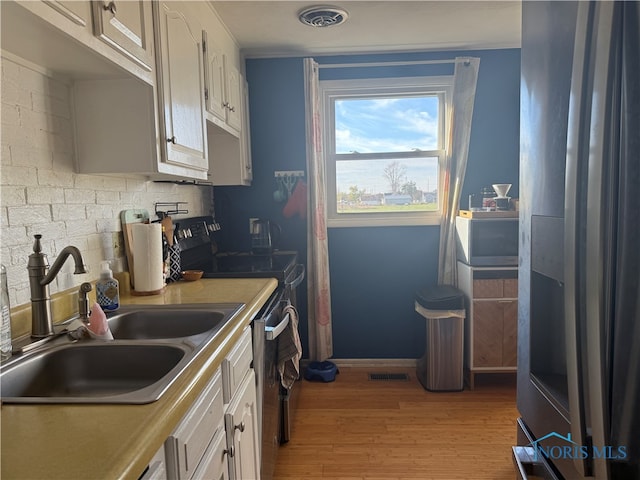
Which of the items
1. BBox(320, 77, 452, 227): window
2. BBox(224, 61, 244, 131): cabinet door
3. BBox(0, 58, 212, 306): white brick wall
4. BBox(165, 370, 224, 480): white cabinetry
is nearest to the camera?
BBox(165, 370, 224, 480): white cabinetry

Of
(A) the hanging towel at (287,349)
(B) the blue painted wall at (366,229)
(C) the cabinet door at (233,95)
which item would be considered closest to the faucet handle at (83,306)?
(A) the hanging towel at (287,349)

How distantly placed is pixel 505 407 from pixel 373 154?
1991 mm

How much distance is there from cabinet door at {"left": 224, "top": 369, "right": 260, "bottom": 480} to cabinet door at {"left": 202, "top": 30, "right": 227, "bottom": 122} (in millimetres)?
1357

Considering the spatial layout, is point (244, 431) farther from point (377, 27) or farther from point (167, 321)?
point (377, 27)

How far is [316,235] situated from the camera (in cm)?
315

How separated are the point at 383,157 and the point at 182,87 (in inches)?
75.3

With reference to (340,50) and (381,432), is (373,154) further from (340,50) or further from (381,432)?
(381,432)

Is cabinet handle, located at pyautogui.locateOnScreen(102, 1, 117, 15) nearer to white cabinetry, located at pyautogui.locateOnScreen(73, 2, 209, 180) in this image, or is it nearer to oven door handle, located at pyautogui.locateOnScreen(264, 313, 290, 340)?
white cabinetry, located at pyautogui.locateOnScreen(73, 2, 209, 180)

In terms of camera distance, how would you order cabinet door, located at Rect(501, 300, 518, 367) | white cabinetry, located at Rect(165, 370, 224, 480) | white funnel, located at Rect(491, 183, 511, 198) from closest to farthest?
1. white cabinetry, located at Rect(165, 370, 224, 480)
2. cabinet door, located at Rect(501, 300, 518, 367)
3. white funnel, located at Rect(491, 183, 511, 198)

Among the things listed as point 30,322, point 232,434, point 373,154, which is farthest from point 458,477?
point 373,154

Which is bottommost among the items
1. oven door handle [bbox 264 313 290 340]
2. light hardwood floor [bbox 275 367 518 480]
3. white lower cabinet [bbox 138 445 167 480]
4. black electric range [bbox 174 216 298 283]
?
light hardwood floor [bbox 275 367 518 480]

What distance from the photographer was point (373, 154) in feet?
10.9

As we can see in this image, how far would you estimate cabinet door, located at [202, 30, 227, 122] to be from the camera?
212 cm

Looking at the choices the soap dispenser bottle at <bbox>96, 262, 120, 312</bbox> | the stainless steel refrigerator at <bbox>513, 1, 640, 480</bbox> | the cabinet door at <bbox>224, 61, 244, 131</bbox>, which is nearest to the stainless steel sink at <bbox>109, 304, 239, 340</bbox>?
the soap dispenser bottle at <bbox>96, 262, 120, 312</bbox>
